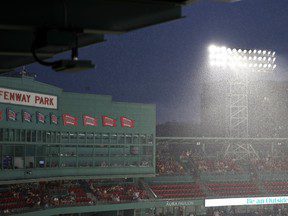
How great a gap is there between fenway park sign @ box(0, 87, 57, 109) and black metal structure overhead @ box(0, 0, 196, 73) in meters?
23.2

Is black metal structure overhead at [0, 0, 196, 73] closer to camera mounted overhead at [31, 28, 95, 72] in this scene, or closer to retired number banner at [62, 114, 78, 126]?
camera mounted overhead at [31, 28, 95, 72]

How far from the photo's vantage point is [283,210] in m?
48.3

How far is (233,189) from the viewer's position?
46.2 metres

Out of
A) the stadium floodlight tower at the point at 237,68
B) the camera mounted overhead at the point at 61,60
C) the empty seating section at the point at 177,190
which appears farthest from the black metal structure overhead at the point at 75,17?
the stadium floodlight tower at the point at 237,68

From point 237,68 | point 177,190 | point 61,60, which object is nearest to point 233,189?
point 177,190

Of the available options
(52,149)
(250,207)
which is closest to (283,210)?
(250,207)

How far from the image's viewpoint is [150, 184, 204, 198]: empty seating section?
138 ft

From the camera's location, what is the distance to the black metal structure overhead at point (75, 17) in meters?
5.89

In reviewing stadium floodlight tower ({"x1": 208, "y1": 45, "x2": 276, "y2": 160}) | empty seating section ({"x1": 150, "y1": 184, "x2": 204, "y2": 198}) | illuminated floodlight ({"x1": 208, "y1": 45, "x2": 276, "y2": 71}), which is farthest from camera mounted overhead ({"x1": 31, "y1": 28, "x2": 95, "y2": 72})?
illuminated floodlight ({"x1": 208, "y1": 45, "x2": 276, "y2": 71})

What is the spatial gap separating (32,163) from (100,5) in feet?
87.5

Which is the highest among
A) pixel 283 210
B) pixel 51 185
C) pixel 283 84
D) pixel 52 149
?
pixel 283 84

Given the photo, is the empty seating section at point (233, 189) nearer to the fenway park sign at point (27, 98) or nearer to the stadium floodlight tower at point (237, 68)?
the stadium floodlight tower at point (237, 68)

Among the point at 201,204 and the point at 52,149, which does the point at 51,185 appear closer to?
the point at 52,149

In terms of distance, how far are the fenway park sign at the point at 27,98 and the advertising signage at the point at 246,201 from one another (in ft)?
57.1
